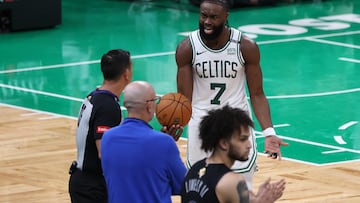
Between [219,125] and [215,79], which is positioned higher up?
Answer: [219,125]

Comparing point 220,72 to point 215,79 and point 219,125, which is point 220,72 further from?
point 219,125

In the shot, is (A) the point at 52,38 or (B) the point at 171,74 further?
(A) the point at 52,38

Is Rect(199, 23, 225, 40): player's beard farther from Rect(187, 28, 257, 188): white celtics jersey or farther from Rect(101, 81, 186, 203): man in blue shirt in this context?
Rect(101, 81, 186, 203): man in blue shirt

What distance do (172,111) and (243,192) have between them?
5.48ft

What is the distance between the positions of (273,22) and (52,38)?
173 inches

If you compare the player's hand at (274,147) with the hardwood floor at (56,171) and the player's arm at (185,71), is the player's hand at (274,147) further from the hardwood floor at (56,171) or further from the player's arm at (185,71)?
the hardwood floor at (56,171)

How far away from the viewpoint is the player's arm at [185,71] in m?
8.59

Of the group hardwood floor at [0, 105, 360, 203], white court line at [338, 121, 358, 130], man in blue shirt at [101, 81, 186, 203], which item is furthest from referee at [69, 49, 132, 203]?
white court line at [338, 121, 358, 130]

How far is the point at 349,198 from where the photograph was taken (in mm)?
10680

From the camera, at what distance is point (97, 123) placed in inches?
303

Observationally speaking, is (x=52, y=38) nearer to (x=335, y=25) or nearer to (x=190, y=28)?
(x=190, y=28)

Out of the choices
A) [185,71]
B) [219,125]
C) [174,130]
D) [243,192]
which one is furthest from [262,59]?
[243,192]

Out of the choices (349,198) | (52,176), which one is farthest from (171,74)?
(349,198)

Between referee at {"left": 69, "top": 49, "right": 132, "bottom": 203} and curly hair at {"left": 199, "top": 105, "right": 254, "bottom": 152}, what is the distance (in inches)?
62.7
